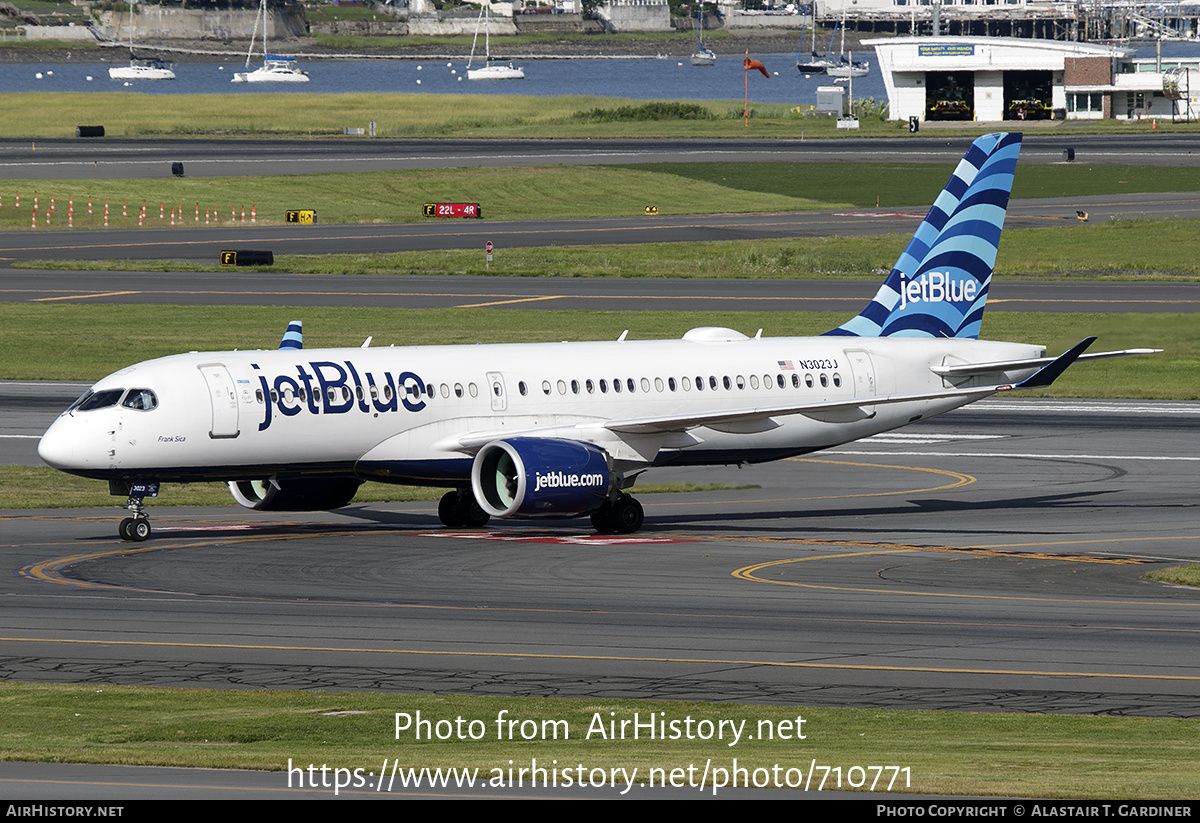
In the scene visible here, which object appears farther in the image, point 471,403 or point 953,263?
point 953,263

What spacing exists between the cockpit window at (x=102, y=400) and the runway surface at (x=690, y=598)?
125 inches

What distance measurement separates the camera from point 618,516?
42375 millimetres

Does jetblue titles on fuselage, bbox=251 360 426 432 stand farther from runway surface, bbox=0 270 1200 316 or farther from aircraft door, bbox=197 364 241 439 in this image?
runway surface, bbox=0 270 1200 316

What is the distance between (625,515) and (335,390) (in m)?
7.63

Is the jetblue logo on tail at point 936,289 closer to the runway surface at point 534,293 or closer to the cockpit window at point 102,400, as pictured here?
the cockpit window at point 102,400

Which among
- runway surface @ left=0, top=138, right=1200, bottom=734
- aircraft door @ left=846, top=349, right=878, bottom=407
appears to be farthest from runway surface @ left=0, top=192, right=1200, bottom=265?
aircraft door @ left=846, top=349, right=878, bottom=407

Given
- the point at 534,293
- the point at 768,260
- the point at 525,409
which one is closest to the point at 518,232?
the point at 768,260

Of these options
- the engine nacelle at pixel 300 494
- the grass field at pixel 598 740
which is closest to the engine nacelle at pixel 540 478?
the engine nacelle at pixel 300 494

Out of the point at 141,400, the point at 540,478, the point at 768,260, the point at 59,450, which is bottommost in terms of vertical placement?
the point at 768,260

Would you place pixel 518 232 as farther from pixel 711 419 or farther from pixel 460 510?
pixel 711 419

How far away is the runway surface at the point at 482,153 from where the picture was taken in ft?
468

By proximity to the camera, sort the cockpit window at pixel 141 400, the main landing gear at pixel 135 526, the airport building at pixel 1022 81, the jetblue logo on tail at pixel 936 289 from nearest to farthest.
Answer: the cockpit window at pixel 141 400 < the main landing gear at pixel 135 526 < the jetblue logo on tail at pixel 936 289 < the airport building at pixel 1022 81

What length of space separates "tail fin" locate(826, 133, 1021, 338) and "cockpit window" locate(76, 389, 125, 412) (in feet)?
66.5

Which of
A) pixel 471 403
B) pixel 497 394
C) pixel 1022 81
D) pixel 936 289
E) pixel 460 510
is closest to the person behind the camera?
pixel 471 403
